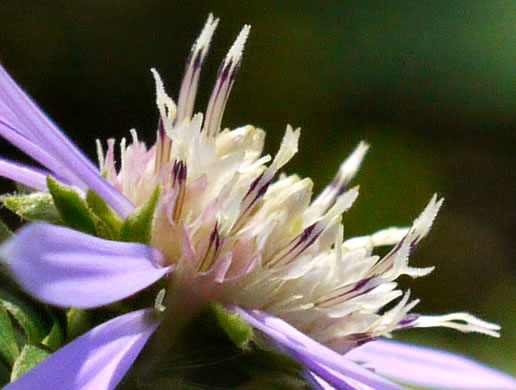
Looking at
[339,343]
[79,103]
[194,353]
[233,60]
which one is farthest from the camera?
[79,103]

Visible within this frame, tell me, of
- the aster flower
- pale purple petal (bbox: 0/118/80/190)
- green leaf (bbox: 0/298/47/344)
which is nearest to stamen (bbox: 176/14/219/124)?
the aster flower

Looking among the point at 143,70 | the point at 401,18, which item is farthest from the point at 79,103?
the point at 401,18

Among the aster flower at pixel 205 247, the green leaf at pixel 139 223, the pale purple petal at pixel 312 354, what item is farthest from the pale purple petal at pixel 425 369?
the green leaf at pixel 139 223

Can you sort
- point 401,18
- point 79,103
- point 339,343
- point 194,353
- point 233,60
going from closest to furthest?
point 194,353 < point 339,343 < point 233,60 < point 79,103 < point 401,18

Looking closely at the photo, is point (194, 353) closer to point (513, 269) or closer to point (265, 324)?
point (265, 324)

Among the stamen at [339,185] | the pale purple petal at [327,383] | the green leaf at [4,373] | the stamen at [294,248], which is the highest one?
the stamen at [339,185]

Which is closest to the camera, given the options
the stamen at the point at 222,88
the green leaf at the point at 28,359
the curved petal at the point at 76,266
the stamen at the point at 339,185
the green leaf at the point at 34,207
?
the curved petal at the point at 76,266

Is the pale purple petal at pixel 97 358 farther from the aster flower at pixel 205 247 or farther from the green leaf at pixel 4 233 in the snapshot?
the green leaf at pixel 4 233

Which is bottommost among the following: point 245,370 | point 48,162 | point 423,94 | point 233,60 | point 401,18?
point 245,370
